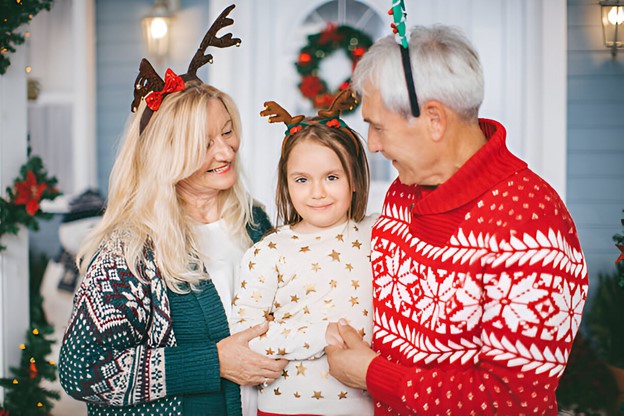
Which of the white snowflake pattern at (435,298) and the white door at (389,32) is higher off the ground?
the white door at (389,32)

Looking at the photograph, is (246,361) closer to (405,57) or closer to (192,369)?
(192,369)

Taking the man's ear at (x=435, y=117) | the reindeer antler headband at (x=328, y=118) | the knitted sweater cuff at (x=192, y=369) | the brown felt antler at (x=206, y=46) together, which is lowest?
the knitted sweater cuff at (x=192, y=369)

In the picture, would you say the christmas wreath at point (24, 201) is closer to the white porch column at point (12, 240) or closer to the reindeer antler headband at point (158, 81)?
the white porch column at point (12, 240)

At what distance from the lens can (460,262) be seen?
169 centimetres

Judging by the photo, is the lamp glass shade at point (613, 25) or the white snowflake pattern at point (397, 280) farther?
the lamp glass shade at point (613, 25)

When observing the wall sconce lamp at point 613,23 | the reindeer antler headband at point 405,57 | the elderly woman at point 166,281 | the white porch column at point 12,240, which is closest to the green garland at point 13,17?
the white porch column at point 12,240

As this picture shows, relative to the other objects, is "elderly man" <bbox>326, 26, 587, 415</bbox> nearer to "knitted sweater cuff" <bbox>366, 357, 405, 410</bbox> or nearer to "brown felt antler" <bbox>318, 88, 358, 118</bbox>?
"knitted sweater cuff" <bbox>366, 357, 405, 410</bbox>

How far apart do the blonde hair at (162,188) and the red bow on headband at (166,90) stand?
0.07 ft

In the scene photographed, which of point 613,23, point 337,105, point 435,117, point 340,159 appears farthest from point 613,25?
point 435,117

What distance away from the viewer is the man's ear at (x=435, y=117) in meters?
1.73

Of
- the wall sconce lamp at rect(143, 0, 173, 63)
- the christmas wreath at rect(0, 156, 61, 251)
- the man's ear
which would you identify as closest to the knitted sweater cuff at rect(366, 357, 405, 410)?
the man's ear

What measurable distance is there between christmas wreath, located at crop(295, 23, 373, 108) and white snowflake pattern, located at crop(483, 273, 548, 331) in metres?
3.30

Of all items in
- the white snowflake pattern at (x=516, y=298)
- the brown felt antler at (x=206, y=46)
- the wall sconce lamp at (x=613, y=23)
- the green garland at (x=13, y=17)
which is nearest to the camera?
the white snowflake pattern at (x=516, y=298)

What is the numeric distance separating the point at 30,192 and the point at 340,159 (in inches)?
71.5
